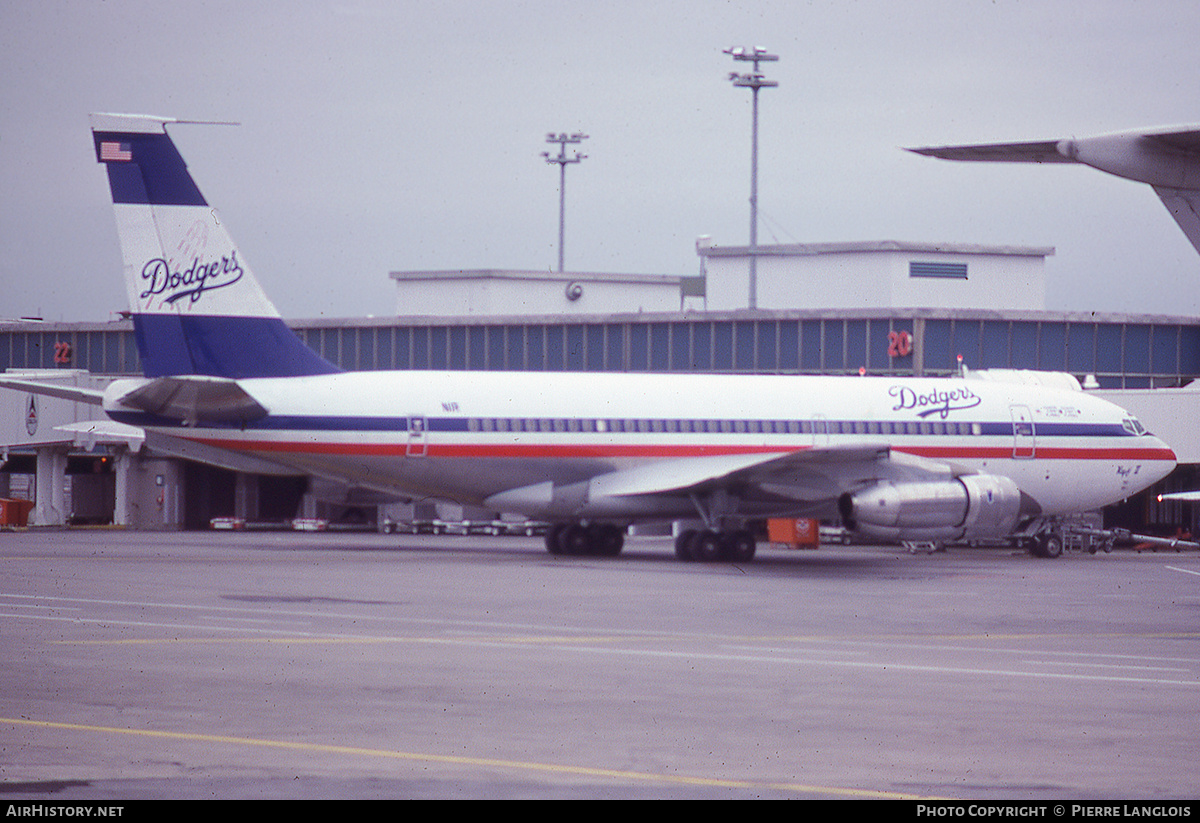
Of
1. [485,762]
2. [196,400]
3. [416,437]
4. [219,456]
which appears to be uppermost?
[196,400]

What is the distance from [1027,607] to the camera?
80.9ft

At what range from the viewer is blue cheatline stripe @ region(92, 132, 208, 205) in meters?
31.8

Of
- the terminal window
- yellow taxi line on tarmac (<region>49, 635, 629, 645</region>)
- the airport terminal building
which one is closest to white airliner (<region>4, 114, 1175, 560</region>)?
the airport terminal building

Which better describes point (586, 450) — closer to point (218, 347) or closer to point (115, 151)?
point (218, 347)

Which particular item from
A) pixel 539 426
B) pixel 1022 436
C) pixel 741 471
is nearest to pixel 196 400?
pixel 539 426

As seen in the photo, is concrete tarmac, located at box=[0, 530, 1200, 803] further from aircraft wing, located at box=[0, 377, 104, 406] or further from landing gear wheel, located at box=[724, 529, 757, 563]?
landing gear wheel, located at box=[724, 529, 757, 563]

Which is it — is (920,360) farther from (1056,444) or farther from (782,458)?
(782,458)

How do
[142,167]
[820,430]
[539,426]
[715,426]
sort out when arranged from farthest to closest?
[820,430] → [715,426] → [539,426] → [142,167]

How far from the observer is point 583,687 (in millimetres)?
14570

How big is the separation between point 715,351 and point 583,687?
141 ft

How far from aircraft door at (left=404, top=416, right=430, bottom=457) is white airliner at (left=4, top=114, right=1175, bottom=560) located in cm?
3

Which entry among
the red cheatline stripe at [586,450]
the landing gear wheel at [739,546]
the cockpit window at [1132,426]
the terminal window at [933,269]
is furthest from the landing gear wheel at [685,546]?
the terminal window at [933,269]

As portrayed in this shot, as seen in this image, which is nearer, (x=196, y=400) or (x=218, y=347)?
(x=196, y=400)

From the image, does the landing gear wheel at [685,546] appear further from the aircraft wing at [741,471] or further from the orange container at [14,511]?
the orange container at [14,511]
